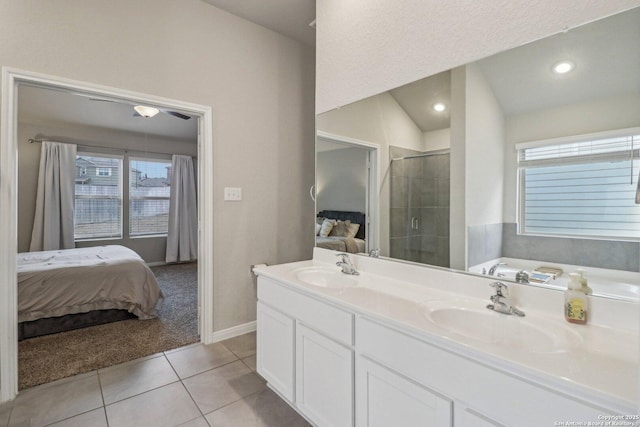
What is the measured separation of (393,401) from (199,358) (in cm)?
177

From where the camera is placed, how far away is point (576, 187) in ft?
3.85

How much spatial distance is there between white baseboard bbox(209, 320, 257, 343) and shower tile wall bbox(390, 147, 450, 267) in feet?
5.56

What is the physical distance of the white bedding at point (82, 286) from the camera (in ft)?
8.98

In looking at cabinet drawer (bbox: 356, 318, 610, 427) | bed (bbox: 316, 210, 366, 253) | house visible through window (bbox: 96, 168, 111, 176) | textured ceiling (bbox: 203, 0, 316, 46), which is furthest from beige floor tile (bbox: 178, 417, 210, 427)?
house visible through window (bbox: 96, 168, 111, 176)

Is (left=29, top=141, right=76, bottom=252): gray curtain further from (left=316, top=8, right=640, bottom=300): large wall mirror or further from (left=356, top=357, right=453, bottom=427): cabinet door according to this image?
(left=356, top=357, right=453, bottom=427): cabinet door

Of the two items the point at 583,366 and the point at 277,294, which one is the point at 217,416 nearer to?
the point at 277,294

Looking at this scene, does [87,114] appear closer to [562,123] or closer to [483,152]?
[483,152]

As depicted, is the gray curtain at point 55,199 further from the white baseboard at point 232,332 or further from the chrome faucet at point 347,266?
the chrome faucet at point 347,266

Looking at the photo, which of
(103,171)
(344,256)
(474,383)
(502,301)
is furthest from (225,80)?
(103,171)

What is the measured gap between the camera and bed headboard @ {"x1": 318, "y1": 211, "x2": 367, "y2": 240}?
6.76 ft

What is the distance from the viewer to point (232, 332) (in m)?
2.75

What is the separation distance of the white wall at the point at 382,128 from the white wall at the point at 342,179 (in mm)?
128

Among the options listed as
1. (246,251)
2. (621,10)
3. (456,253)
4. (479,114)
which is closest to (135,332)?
(246,251)

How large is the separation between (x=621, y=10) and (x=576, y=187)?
597 millimetres
